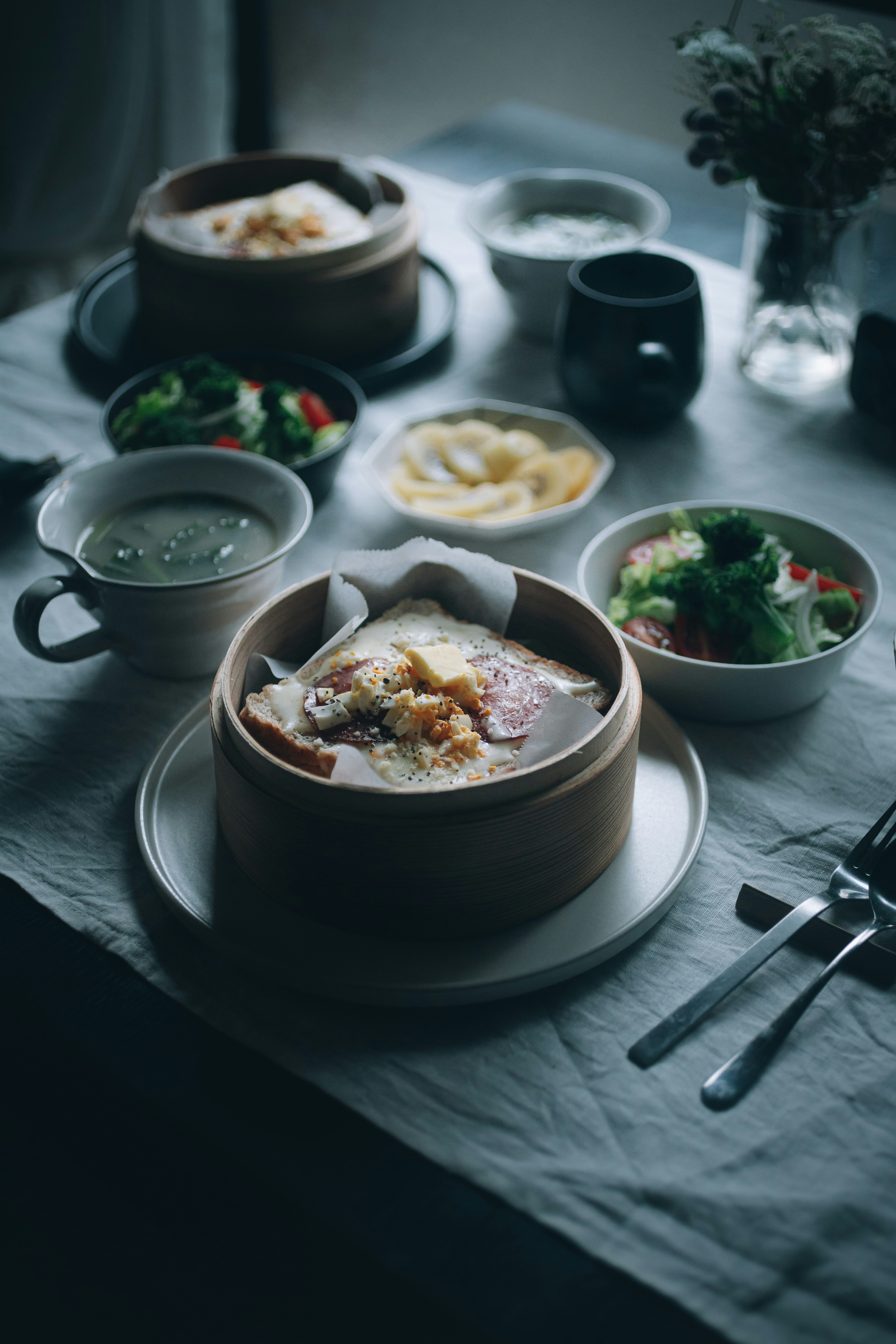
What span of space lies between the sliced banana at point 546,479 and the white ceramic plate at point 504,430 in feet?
→ 0.06

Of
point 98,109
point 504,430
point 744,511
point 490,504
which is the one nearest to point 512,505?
point 490,504

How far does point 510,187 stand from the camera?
95.9 inches

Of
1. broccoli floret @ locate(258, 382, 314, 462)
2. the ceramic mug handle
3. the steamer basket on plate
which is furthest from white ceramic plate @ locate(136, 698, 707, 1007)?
broccoli floret @ locate(258, 382, 314, 462)

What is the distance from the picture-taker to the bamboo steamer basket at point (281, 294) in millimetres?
2051

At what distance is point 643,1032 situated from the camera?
1032 millimetres

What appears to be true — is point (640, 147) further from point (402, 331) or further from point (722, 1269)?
point (722, 1269)

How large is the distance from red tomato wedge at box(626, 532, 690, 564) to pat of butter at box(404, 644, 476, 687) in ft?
1.61

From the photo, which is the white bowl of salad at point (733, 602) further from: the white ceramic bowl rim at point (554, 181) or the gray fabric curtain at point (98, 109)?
the gray fabric curtain at point (98, 109)

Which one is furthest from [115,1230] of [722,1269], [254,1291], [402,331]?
[402,331]

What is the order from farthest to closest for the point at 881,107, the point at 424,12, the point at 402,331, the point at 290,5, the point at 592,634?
the point at 290,5, the point at 424,12, the point at 402,331, the point at 881,107, the point at 592,634

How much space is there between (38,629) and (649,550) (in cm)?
97

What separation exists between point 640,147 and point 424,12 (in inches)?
102

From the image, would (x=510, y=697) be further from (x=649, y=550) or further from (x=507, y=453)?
(x=507, y=453)

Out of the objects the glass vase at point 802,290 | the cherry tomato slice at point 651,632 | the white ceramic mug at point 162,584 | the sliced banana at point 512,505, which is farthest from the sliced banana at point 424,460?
the glass vase at point 802,290
